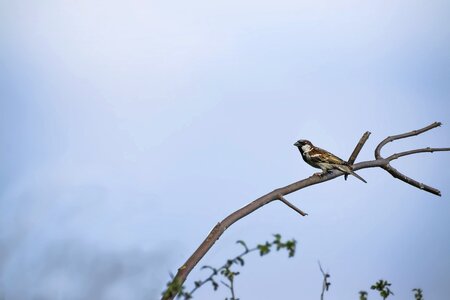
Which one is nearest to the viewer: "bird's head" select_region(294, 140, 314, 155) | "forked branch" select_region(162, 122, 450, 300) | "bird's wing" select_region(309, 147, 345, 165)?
"forked branch" select_region(162, 122, 450, 300)

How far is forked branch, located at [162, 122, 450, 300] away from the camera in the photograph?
200 inches

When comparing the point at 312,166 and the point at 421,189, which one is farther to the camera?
the point at 312,166

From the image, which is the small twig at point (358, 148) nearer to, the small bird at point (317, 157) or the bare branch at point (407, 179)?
the bare branch at point (407, 179)

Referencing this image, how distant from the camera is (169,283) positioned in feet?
12.5

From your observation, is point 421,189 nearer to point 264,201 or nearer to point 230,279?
point 264,201

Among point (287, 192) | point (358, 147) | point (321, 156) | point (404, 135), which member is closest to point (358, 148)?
point (358, 147)

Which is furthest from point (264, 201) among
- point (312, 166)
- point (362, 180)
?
point (312, 166)

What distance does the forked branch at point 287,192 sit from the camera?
5090 millimetres

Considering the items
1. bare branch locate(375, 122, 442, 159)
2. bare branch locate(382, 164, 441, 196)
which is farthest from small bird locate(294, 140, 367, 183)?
bare branch locate(382, 164, 441, 196)

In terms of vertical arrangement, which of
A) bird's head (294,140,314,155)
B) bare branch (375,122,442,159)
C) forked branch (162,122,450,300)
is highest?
bird's head (294,140,314,155)

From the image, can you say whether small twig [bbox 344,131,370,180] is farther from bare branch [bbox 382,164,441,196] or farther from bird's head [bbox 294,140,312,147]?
bird's head [bbox 294,140,312,147]

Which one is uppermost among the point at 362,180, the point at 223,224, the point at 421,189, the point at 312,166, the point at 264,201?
the point at 312,166

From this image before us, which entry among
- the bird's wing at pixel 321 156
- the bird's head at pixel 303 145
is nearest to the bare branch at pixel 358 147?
the bird's wing at pixel 321 156

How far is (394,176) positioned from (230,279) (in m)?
5.47
